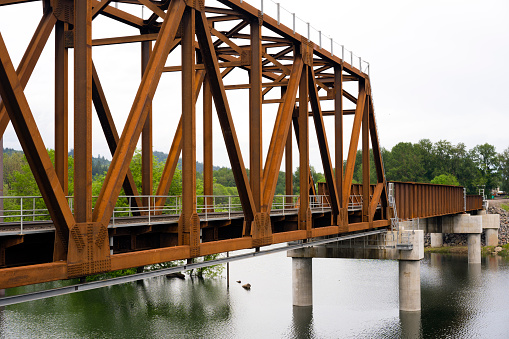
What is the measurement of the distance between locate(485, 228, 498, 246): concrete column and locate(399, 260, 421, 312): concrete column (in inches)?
2058

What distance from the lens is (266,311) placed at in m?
44.2

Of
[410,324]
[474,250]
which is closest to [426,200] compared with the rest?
[410,324]

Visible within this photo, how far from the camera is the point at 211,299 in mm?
48469

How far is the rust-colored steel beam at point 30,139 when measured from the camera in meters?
11.6

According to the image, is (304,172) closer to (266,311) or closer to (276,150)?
(276,150)

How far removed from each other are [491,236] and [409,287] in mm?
53353

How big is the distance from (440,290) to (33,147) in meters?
49.6

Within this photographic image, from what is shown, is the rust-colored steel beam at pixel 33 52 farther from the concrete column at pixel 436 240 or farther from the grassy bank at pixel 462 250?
the concrete column at pixel 436 240

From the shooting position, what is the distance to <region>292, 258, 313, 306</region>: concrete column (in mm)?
44844

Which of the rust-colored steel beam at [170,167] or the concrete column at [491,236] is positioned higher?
the rust-colored steel beam at [170,167]

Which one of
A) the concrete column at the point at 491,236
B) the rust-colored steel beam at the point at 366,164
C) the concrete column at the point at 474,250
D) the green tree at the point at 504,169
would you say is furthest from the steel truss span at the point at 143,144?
the green tree at the point at 504,169

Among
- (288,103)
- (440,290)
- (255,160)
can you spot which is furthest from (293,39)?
(440,290)

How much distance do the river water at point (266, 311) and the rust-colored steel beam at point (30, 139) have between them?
25503 millimetres

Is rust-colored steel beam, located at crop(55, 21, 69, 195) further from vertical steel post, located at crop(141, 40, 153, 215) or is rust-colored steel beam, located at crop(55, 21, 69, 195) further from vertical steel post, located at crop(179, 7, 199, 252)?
vertical steel post, located at crop(141, 40, 153, 215)
